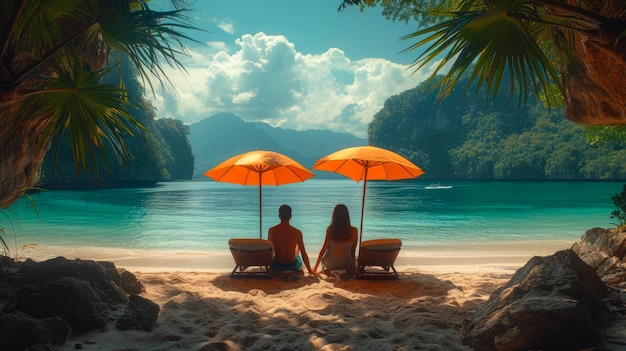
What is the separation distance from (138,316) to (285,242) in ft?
8.59

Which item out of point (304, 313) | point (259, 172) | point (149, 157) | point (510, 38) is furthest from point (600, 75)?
point (149, 157)

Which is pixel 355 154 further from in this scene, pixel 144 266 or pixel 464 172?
pixel 464 172

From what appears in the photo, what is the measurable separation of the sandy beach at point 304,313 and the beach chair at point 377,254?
7.3 inches

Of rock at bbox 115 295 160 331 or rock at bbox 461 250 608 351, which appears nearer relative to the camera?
rock at bbox 461 250 608 351

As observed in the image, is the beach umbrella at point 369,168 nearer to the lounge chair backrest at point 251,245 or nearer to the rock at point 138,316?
the lounge chair backrest at point 251,245

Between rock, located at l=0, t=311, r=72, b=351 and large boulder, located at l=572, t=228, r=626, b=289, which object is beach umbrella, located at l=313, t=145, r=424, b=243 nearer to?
large boulder, located at l=572, t=228, r=626, b=289

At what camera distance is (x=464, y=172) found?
318 ft

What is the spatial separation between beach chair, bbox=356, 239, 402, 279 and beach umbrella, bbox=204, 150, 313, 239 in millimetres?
1614

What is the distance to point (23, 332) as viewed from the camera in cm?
264

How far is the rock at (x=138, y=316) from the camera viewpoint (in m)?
3.30

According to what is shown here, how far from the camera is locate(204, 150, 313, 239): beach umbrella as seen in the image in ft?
19.2

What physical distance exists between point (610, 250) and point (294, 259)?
452 cm

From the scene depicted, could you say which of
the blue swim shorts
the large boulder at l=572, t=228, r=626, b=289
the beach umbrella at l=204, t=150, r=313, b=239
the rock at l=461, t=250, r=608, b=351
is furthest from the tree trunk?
the large boulder at l=572, t=228, r=626, b=289

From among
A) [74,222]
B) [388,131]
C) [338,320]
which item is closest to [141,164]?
[74,222]
